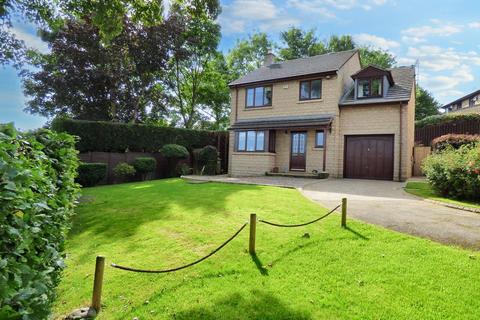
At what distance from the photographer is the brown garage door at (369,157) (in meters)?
16.3

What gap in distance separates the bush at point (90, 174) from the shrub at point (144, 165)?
2.30 metres

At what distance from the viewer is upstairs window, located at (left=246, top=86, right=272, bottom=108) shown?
20.0 meters

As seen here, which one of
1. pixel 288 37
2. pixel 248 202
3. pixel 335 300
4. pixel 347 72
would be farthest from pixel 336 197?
pixel 288 37

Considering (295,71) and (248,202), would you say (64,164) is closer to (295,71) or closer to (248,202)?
(248,202)

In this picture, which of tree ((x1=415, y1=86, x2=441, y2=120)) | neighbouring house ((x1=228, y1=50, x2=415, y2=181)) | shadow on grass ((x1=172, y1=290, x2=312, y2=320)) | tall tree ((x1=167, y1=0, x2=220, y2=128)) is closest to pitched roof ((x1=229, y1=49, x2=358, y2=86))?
neighbouring house ((x1=228, y1=50, x2=415, y2=181))

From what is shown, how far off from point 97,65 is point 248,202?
65.1 ft

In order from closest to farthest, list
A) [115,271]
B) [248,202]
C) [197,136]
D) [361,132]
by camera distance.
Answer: [115,271], [248,202], [361,132], [197,136]

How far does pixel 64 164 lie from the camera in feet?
14.1

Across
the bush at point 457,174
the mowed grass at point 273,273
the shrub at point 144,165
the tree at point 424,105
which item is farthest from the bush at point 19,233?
the tree at point 424,105

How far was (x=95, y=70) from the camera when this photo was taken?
74.9 ft

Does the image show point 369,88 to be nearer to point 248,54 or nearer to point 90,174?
point 90,174

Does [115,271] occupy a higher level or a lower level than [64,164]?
lower

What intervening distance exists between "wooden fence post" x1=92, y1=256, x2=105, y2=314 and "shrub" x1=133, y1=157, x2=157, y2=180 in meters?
14.4

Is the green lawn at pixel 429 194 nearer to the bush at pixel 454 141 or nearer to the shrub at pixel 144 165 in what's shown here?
the bush at pixel 454 141
